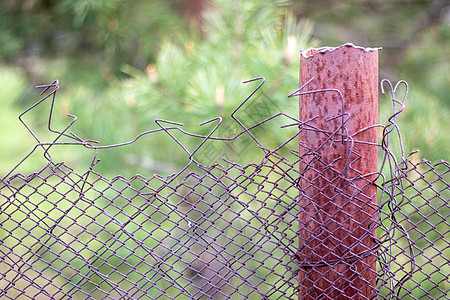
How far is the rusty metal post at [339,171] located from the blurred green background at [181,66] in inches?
15.7

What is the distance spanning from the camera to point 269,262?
1.86m

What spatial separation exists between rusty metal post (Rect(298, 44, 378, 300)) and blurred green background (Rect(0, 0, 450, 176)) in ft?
1.31

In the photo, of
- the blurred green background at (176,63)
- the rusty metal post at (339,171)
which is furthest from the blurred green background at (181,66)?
the rusty metal post at (339,171)

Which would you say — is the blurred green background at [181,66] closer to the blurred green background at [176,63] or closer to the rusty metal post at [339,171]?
the blurred green background at [176,63]

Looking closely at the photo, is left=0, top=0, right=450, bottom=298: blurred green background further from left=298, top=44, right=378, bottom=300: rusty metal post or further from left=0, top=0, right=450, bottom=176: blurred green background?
left=298, top=44, right=378, bottom=300: rusty metal post

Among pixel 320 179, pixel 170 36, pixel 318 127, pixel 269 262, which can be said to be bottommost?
pixel 269 262

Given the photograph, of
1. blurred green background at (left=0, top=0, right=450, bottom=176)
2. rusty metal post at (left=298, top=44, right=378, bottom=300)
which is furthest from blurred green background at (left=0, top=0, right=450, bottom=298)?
rusty metal post at (left=298, top=44, right=378, bottom=300)

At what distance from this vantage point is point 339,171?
1.04m

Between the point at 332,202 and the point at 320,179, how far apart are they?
0.18 ft

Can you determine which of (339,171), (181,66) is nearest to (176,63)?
(181,66)

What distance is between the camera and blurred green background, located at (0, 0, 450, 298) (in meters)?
1.48

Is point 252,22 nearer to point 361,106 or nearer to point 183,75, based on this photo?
point 183,75

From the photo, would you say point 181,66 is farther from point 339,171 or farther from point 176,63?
point 339,171

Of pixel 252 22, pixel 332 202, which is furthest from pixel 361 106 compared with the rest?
pixel 252 22
